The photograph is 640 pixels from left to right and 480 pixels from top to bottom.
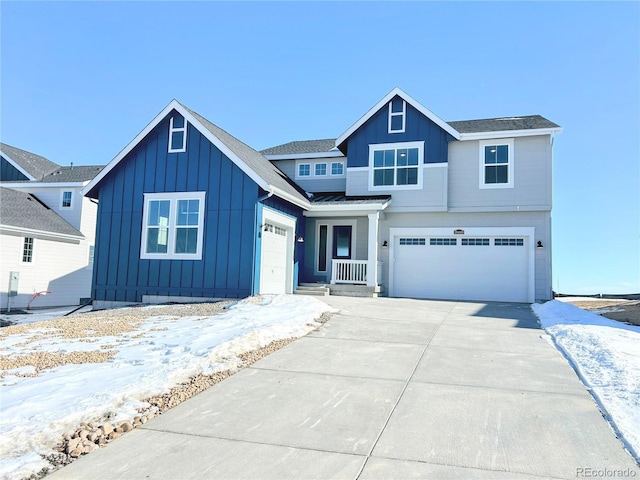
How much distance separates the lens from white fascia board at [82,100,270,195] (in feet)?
40.9

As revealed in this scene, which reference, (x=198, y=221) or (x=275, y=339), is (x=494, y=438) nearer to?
(x=275, y=339)

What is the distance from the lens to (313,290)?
14977 millimetres

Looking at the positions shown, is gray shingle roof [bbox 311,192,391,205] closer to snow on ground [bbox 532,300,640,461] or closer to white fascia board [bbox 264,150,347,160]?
white fascia board [bbox 264,150,347,160]

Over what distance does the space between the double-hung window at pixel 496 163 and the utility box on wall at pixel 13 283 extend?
18.7 meters

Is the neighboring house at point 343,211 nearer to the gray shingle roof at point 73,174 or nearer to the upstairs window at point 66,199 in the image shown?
the upstairs window at point 66,199

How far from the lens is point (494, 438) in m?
3.58

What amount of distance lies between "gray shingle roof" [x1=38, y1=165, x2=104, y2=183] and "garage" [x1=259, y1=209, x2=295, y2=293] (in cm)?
1337

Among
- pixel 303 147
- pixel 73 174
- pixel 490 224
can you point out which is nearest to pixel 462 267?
pixel 490 224

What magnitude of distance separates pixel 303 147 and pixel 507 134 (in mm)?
8378

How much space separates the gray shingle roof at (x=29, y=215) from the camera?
18672 millimetres

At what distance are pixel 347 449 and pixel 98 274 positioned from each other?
12.9m

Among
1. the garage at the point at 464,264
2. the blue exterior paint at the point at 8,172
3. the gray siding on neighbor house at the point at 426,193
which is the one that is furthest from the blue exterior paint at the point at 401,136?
the blue exterior paint at the point at 8,172

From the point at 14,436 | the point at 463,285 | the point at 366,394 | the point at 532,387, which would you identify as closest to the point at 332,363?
the point at 366,394

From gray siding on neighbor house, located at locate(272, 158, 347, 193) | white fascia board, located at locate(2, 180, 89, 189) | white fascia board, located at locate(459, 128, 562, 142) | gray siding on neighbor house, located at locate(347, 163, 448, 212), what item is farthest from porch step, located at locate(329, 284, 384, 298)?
white fascia board, located at locate(2, 180, 89, 189)
